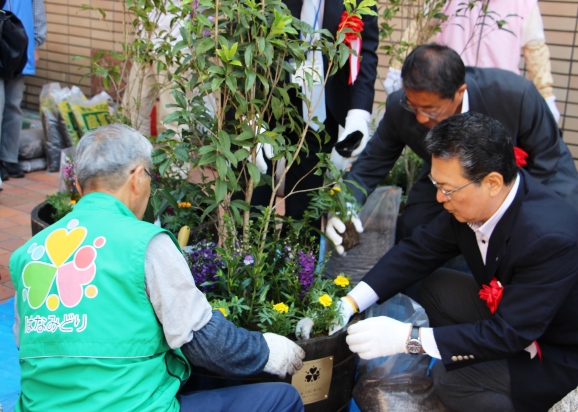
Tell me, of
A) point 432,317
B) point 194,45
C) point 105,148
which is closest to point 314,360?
point 432,317

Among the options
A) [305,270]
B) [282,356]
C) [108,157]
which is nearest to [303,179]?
[305,270]

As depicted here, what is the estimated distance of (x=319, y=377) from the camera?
2439mm

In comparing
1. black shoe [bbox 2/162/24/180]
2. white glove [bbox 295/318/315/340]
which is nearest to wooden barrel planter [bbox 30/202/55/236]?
white glove [bbox 295/318/315/340]

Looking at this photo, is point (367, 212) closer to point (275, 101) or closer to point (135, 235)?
point (275, 101)

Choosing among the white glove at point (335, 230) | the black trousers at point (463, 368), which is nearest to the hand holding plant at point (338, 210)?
the white glove at point (335, 230)

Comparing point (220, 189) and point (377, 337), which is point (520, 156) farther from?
point (220, 189)

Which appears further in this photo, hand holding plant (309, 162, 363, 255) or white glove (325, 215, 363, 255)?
white glove (325, 215, 363, 255)

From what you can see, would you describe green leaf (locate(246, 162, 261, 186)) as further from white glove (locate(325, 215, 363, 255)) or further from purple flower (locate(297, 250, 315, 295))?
white glove (locate(325, 215, 363, 255))

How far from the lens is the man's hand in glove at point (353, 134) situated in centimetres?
314

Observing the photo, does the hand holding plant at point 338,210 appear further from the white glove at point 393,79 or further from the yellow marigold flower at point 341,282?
the white glove at point 393,79

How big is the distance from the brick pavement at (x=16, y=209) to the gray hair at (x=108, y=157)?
78.9 inches

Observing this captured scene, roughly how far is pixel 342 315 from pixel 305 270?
0.21m

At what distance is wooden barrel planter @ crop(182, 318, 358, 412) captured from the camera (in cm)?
227

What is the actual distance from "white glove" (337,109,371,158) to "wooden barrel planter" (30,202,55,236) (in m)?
1.53
